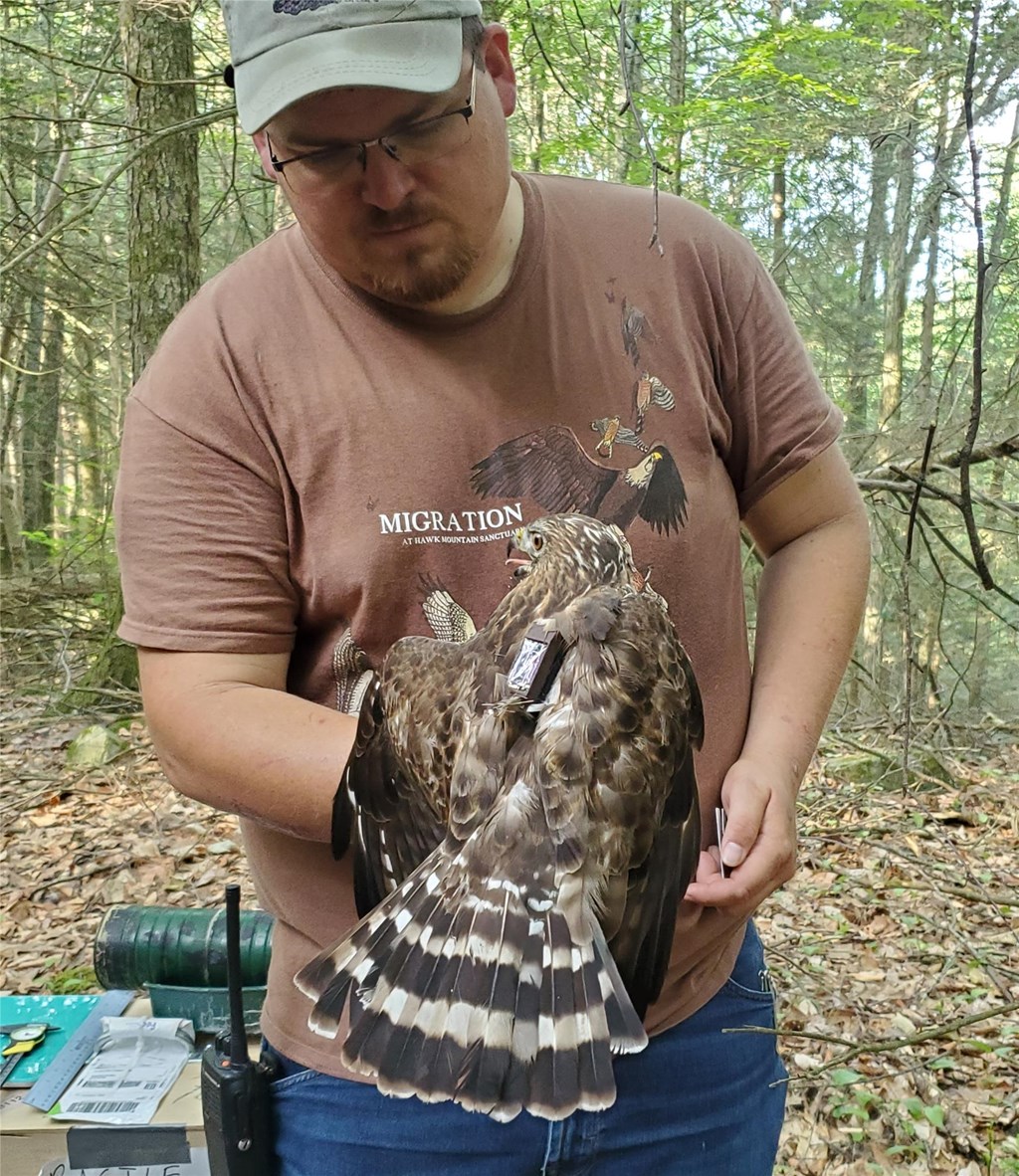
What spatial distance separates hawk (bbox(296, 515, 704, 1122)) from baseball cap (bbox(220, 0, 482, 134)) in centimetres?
73

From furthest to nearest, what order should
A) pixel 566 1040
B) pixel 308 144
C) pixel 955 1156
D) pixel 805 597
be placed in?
pixel 955 1156 < pixel 805 597 < pixel 308 144 < pixel 566 1040

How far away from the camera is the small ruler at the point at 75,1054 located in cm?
305

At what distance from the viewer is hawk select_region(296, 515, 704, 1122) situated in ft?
4.21

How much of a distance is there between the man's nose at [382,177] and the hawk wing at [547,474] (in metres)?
0.44

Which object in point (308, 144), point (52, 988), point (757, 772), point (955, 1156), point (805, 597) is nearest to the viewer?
point (308, 144)

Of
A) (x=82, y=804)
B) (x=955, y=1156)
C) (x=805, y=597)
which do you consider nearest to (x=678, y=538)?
(x=805, y=597)

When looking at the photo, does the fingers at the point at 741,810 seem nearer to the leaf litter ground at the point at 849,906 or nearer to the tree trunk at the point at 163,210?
the leaf litter ground at the point at 849,906

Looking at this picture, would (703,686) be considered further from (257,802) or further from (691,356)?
(257,802)

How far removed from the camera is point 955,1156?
367cm

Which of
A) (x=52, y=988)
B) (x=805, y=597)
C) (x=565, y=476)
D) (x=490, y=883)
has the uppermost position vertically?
(x=565, y=476)

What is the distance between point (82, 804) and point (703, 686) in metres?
6.19

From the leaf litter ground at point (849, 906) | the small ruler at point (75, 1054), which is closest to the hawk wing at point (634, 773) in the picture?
the leaf litter ground at point (849, 906)

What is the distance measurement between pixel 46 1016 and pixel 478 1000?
3100 millimetres

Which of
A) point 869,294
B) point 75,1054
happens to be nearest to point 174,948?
point 75,1054
